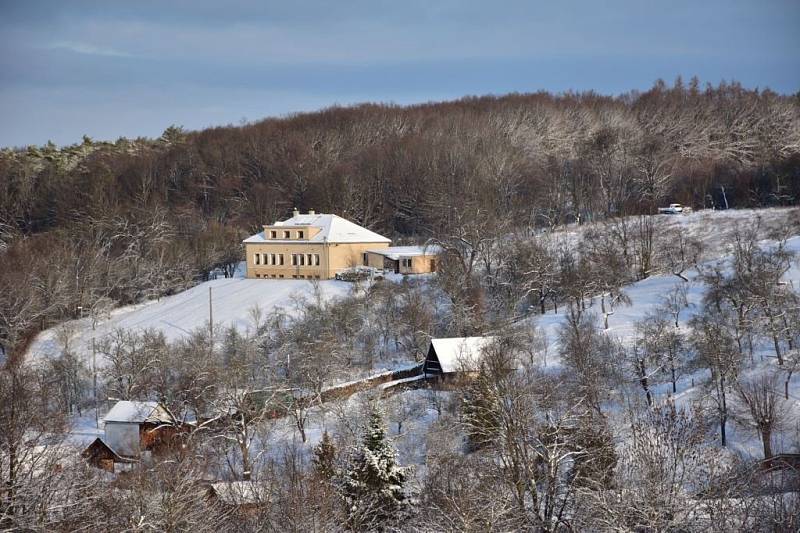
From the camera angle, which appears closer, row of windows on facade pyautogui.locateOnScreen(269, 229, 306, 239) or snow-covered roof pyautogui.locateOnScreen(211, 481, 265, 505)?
snow-covered roof pyautogui.locateOnScreen(211, 481, 265, 505)

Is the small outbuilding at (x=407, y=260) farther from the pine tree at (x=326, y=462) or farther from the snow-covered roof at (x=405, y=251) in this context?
the pine tree at (x=326, y=462)

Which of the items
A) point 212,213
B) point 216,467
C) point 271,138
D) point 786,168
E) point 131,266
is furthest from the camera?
point 271,138

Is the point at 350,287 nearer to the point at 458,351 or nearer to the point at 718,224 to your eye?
the point at 458,351

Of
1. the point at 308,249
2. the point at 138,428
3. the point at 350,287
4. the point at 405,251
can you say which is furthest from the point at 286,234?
the point at 138,428

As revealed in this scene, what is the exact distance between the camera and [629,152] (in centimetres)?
7025

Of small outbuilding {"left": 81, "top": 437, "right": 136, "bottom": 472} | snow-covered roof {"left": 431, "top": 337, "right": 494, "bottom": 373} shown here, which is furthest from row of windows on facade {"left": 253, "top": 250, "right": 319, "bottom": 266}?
small outbuilding {"left": 81, "top": 437, "right": 136, "bottom": 472}

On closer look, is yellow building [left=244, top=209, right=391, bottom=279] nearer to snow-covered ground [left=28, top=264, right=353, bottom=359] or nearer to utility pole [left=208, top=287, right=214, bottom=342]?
snow-covered ground [left=28, top=264, right=353, bottom=359]

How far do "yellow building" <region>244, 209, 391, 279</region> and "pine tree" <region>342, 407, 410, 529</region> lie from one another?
94.3 feet

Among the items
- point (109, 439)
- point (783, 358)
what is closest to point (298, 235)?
point (109, 439)

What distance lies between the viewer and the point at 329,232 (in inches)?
2008

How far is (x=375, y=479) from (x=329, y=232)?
31.8 meters

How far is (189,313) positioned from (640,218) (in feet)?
84.0

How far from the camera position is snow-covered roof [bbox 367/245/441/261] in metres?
48.1

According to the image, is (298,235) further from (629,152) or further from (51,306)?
(629,152)
